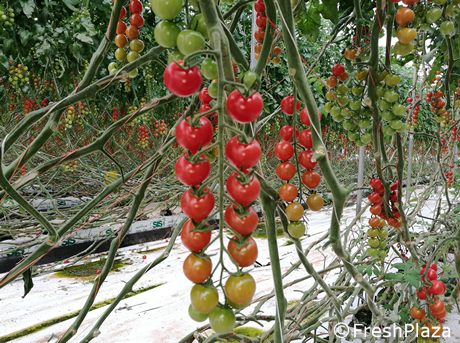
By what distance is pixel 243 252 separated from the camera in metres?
0.27

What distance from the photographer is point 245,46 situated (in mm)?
3125

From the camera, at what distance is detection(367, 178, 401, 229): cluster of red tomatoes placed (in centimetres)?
75

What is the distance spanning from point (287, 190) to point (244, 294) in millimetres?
161

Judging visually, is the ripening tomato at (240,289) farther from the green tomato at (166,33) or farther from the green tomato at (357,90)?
the green tomato at (357,90)

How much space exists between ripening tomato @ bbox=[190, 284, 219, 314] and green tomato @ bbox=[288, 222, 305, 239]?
0.52 ft

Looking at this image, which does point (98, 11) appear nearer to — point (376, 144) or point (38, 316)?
point (38, 316)

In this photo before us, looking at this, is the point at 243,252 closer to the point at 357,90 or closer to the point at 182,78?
the point at 182,78

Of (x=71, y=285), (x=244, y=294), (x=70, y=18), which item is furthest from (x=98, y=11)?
(x=244, y=294)

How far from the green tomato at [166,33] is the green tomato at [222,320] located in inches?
7.3

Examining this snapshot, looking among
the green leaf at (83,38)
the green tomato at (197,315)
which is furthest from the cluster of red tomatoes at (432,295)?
the green leaf at (83,38)

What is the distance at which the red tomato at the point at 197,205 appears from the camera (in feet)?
0.85

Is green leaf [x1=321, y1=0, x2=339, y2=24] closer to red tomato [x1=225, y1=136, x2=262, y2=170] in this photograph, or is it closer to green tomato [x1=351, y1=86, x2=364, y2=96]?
green tomato [x1=351, y1=86, x2=364, y2=96]

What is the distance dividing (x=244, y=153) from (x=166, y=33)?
102mm

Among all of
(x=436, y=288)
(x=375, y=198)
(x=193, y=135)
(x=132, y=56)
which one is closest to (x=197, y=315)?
(x=193, y=135)
